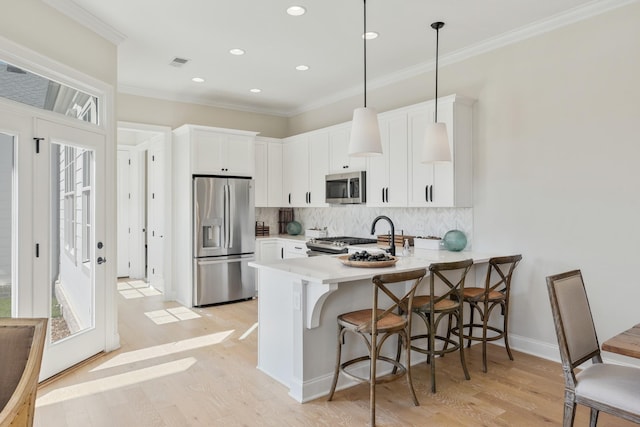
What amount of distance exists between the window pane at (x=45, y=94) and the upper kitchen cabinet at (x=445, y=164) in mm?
3101

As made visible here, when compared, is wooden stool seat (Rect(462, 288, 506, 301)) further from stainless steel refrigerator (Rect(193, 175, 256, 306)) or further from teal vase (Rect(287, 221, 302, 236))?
teal vase (Rect(287, 221, 302, 236))

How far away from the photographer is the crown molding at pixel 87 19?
10.6ft

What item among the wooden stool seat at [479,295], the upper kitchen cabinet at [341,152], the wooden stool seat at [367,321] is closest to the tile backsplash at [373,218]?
the upper kitchen cabinet at [341,152]

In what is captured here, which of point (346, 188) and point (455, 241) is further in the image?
point (346, 188)

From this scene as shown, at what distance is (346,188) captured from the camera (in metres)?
A: 5.28

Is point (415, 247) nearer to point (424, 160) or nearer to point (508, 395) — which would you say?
point (424, 160)

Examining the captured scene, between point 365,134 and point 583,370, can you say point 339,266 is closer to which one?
point 365,134

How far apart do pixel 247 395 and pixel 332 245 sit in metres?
2.35

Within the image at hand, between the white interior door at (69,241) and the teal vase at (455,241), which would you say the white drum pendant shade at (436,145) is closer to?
the teal vase at (455,241)

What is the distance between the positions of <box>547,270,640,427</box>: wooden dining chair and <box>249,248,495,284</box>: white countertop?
1084 mm

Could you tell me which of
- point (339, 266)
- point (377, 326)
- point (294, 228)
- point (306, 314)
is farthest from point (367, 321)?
point (294, 228)

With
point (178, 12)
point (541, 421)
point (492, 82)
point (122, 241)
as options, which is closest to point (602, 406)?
point (541, 421)

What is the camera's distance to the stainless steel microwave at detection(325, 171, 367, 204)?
5043 millimetres

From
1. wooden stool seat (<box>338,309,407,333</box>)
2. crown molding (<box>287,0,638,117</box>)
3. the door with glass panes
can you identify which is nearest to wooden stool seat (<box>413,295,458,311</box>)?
wooden stool seat (<box>338,309,407,333</box>)
